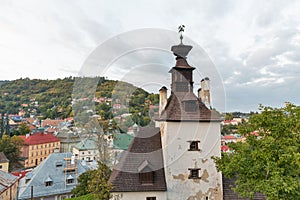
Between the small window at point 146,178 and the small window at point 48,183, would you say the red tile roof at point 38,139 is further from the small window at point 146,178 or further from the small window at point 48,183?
the small window at point 146,178

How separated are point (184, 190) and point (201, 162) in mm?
1962

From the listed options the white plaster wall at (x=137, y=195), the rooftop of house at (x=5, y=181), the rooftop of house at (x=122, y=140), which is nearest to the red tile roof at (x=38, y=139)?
the rooftop of house at (x=5, y=181)

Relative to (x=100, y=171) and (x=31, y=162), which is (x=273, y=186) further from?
(x=31, y=162)

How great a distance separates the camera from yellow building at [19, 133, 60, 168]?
5784 centimetres

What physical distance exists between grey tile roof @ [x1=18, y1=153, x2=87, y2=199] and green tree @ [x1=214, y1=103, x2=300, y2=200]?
76.6 feet

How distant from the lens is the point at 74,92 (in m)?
9.44

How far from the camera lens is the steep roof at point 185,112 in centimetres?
1217

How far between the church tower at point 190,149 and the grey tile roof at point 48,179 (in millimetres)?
19599

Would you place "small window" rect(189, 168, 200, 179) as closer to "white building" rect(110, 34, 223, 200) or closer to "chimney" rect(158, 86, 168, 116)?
"white building" rect(110, 34, 223, 200)

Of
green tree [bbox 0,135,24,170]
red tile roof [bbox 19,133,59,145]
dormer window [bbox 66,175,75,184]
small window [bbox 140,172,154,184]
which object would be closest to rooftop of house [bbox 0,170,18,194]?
dormer window [bbox 66,175,75,184]

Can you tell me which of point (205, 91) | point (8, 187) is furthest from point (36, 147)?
point (205, 91)

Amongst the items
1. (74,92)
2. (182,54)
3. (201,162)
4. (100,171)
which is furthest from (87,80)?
(201,162)

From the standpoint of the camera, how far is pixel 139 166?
39.1ft

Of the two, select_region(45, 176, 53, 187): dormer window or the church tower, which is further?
select_region(45, 176, 53, 187): dormer window
